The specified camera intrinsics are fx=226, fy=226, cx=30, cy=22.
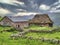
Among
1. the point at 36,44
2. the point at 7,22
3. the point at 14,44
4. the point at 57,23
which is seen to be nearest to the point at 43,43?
the point at 36,44

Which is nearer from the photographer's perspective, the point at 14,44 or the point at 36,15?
the point at 14,44

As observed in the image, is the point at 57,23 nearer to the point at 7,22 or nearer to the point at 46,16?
the point at 46,16

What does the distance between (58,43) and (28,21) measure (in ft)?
177

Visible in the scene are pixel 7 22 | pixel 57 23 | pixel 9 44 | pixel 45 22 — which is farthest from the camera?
pixel 7 22

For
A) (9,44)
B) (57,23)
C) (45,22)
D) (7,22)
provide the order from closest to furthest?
(9,44) → (45,22) → (57,23) → (7,22)

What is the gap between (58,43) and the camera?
32.4m

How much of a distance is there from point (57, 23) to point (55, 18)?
489cm

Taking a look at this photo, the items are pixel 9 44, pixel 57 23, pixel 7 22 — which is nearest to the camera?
pixel 9 44

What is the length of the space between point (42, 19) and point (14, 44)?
2086 inches

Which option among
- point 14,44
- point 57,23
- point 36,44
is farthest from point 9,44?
point 57,23

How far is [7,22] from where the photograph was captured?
95312 millimetres

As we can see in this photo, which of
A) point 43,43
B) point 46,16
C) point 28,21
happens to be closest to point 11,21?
point 28,21

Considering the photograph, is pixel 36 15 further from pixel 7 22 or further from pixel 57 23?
pixel 7 22

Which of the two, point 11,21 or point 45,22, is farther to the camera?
point 11,21
